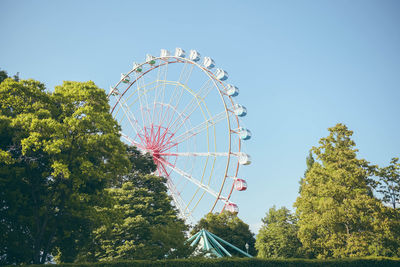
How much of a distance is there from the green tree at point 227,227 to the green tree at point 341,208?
9.57m

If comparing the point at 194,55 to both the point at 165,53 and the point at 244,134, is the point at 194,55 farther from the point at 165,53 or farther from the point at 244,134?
the point at 244,134

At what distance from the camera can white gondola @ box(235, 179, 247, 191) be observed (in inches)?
1028

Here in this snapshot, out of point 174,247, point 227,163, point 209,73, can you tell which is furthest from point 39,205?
point 209,73

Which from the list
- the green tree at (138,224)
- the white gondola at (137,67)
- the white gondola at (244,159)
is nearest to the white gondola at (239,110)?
the white gondola at (244,159)

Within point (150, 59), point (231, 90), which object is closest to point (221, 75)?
point (231, 90)

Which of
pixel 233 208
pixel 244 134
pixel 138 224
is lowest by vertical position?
pixel 138 224

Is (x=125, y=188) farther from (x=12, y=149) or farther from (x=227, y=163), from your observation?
(x=12, y=149)

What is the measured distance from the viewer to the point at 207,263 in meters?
15.0

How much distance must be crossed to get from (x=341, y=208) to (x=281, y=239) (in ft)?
32.0

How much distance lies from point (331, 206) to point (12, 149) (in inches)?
680

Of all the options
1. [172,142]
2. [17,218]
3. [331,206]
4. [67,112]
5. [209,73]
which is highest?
[209,73]

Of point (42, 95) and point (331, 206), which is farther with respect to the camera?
point (331, 206)

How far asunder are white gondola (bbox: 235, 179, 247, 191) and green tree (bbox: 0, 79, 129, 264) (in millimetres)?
12045

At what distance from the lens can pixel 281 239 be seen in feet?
96.3
